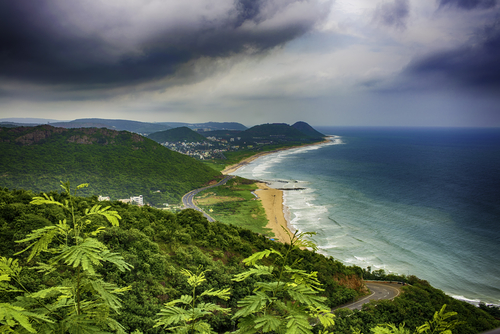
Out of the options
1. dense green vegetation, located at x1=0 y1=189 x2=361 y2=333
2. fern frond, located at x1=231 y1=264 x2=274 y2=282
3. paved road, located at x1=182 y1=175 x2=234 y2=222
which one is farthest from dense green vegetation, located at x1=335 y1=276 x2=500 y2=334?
paved road, located at x1=182 y1=175 x2=234 y2=222

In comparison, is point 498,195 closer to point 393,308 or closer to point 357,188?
point 357,188

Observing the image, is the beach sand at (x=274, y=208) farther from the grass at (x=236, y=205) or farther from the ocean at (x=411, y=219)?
the ocean at (x=411, y=219)

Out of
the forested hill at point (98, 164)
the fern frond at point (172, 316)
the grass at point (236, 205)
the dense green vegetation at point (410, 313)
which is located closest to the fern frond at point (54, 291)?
the fern frond at point (172, 316)

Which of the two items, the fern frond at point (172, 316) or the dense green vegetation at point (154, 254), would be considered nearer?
the fern frond at point (172, 316)

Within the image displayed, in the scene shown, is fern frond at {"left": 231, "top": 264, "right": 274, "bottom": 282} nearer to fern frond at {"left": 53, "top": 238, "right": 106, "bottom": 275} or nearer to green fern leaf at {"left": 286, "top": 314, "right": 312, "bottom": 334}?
green fern leaf at {"left": 286, "top": 314, "right": 312, "bottom": 334}

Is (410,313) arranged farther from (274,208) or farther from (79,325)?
(274,208)

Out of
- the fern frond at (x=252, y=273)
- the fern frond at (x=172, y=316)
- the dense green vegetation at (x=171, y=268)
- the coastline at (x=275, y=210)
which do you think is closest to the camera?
the fern frond at (x=252, y=273)

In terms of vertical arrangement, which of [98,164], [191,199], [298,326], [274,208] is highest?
[298,326]

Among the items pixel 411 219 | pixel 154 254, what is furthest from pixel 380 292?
pixel 411 219
